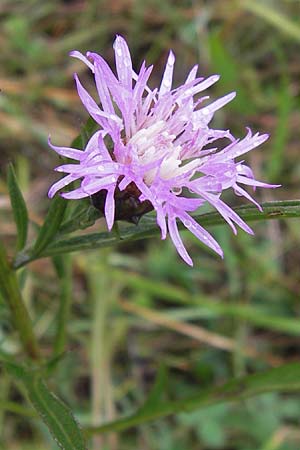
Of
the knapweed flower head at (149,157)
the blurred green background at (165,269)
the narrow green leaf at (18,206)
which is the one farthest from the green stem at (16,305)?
the blurred green background at (165,269)

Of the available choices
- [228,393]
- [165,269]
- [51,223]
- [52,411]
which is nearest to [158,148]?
[51,223]

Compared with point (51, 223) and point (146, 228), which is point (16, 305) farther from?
point (146, 228)

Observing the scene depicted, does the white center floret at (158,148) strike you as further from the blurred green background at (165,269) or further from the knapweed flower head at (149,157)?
the blurred green background at (165,269)

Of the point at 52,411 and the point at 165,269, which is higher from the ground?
the point at 165,269

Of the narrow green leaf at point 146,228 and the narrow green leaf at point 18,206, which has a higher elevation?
the narrow green leaf at point 18,206

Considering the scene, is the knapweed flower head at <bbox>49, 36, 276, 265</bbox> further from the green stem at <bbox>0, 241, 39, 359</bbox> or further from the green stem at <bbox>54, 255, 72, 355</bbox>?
the green stem at <bbox>54, 255, 72, 355</bbox>
